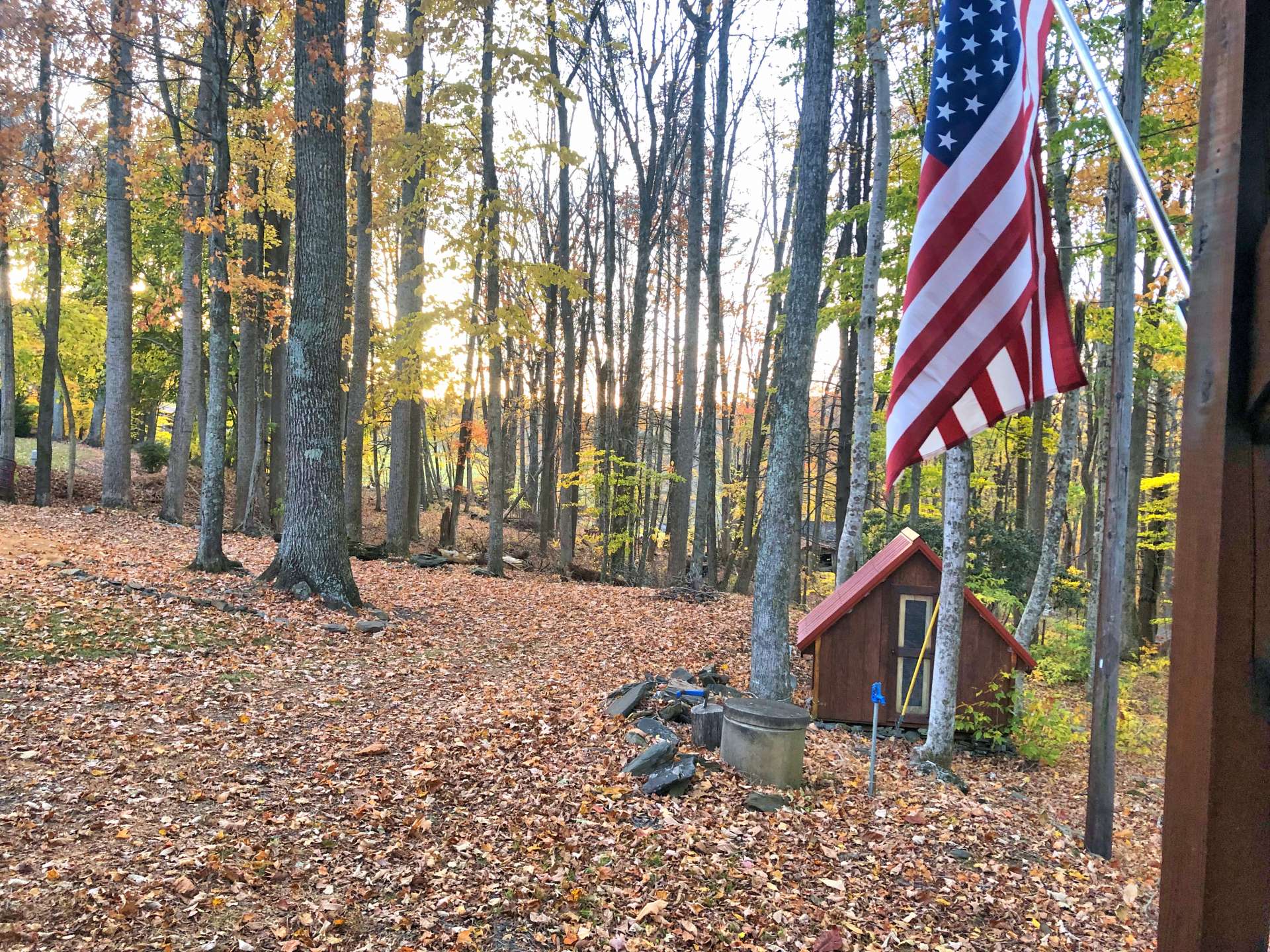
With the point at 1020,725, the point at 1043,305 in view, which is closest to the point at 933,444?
the point at 1043,305

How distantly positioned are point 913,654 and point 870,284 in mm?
5776

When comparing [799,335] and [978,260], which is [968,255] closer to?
[978,260]

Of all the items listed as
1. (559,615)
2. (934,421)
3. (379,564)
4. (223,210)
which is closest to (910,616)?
(559,615)

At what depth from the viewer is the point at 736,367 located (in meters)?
29.1

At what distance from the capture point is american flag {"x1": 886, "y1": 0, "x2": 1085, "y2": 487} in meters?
3.02

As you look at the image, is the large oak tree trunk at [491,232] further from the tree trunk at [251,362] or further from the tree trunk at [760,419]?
the tree trunk at [760,419]

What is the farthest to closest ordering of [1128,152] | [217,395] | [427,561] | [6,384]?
1. [427,561]
2. [6,384]
3. [217,395]
4. [1128,152]

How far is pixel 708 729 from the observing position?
696 centimetres

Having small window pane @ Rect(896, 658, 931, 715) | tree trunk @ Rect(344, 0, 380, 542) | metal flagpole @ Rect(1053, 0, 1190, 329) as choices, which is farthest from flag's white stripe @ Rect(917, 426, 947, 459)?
tree trunk @ Rect(344, 0, 380, 542)

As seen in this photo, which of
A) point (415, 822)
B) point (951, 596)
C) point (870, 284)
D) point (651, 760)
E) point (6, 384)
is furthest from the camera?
point (6, 384)

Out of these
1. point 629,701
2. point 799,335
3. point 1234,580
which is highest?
point 799,335

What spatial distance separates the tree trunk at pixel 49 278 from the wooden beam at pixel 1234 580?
1802 cm

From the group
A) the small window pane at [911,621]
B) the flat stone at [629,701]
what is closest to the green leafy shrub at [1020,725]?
the small window pane at [911,621]

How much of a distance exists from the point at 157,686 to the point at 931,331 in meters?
7.30
